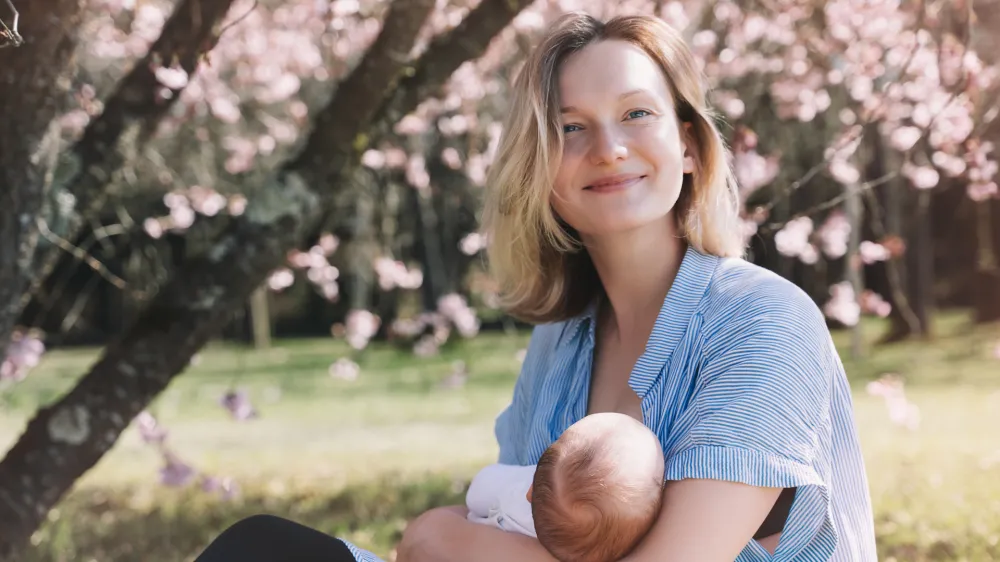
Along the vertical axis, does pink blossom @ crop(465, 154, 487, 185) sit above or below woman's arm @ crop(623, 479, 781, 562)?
below

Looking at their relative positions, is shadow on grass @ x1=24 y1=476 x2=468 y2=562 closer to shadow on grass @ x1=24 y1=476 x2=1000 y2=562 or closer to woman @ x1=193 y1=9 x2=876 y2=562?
shadow on grass @ x1=24 y1=476 x2=1000 y2=562

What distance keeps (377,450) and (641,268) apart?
483cm

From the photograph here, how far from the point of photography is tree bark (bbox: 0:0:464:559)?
2.75 metres

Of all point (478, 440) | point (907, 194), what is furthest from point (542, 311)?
point (907, 194)

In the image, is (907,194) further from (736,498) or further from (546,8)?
(736,498)

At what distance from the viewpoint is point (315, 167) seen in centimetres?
305

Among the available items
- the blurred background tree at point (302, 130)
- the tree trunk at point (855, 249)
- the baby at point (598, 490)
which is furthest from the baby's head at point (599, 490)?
the tree trunk at point (855, 249)

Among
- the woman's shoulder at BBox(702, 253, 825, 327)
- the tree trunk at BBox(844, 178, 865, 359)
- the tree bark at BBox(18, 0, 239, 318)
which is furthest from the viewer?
the tree trunk at BBox(844, 178, 865, 359)

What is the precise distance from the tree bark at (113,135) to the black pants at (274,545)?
4.74ft

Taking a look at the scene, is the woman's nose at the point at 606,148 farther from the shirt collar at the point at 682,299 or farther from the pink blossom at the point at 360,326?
the pink blossom at the point at 360,326

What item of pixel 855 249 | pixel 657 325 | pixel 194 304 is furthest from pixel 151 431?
pixel 855 249

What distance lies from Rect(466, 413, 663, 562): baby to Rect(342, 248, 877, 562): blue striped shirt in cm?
5

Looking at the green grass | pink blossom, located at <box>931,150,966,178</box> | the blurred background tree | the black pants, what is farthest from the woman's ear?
pink blossom, located at <box>931,150,966,178</box>

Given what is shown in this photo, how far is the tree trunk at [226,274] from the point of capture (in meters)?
2.75
